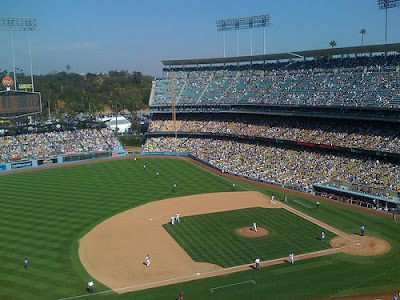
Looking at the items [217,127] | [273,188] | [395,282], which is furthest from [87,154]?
[395,282]

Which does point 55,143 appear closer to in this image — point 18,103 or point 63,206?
point 18,103

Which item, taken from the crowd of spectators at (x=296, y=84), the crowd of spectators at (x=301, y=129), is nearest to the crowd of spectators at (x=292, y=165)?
the crowd of spectators at (x=301, y=129)

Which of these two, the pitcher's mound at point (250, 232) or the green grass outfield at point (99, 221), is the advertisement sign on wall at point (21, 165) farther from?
the pitcher's mound at point (250, 232)

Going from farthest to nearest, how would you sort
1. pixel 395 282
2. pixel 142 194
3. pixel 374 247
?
pixel 142 194 → pixel 374 247 → pixel 395 282

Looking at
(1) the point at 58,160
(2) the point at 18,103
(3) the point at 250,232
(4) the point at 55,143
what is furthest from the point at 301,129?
(4) the point at 55,143

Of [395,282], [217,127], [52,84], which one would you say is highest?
[52,84]

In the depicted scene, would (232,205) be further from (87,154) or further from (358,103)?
(87,154)

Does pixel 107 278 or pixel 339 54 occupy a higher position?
pixel 339 54

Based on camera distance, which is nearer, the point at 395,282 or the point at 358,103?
the point at 395,282
